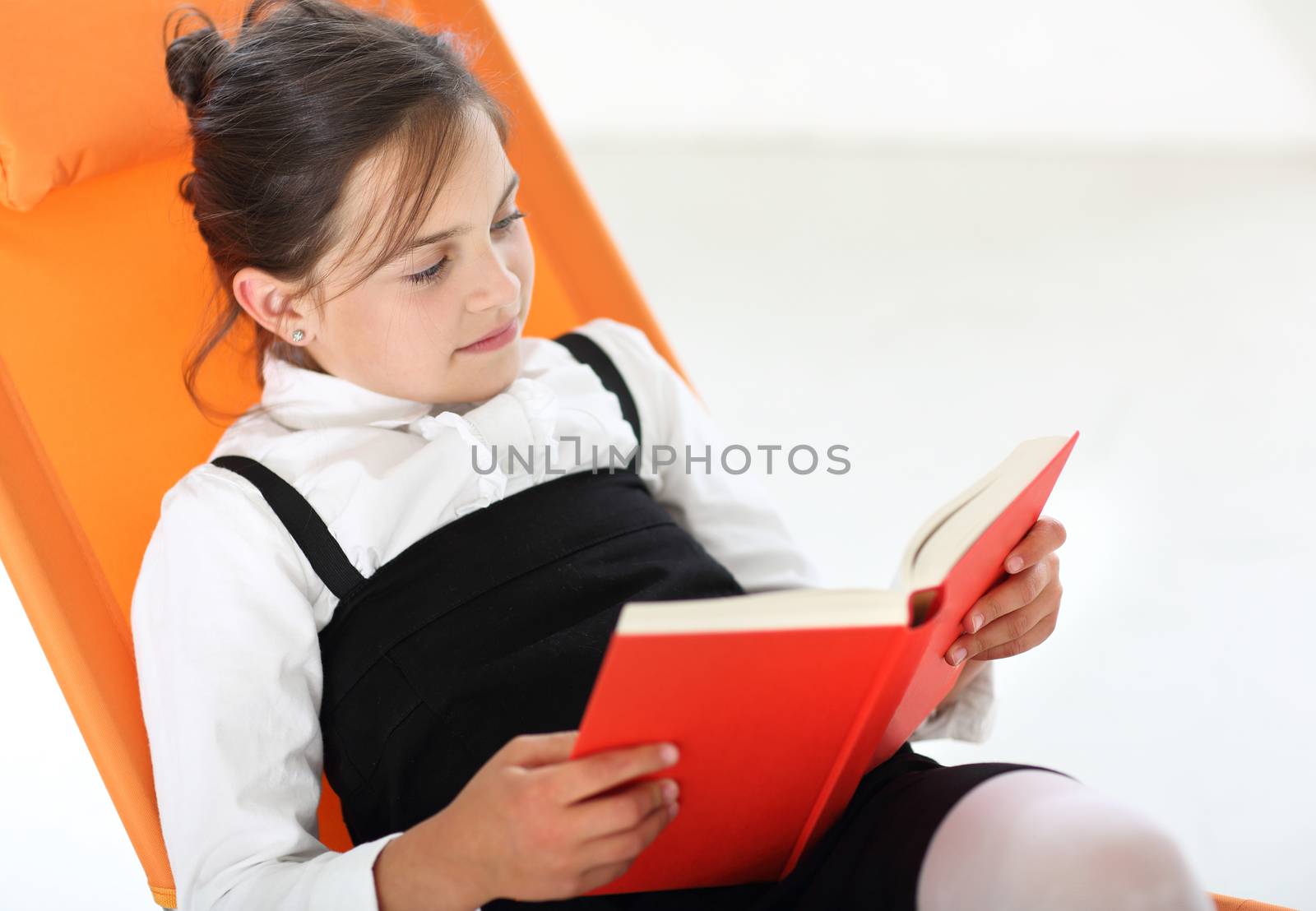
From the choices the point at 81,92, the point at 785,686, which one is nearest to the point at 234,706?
the point at 785,686

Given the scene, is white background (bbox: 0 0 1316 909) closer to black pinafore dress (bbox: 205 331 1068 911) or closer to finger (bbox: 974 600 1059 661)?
finger (bbox: 974 600 1059 661)

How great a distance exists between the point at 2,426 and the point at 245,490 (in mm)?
245

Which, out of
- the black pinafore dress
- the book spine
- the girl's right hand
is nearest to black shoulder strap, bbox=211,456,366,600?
the black pinafore dress

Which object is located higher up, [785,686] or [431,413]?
[431,413]

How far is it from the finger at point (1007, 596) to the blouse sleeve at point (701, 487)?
0.86 ft

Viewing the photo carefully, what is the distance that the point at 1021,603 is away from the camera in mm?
822

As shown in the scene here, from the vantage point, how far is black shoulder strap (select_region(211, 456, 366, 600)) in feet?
2.84

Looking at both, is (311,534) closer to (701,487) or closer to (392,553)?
(392,553)

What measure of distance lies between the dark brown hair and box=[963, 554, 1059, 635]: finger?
48cm

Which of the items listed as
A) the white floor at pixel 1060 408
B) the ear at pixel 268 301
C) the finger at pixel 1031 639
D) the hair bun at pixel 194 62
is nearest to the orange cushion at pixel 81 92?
the hair bun at pixel 194 62

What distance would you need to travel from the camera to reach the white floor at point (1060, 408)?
1.37 metres

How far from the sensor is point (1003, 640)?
85 cm

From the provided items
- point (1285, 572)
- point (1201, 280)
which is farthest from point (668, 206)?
point (1285, 572)

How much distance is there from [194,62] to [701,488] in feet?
1.78
